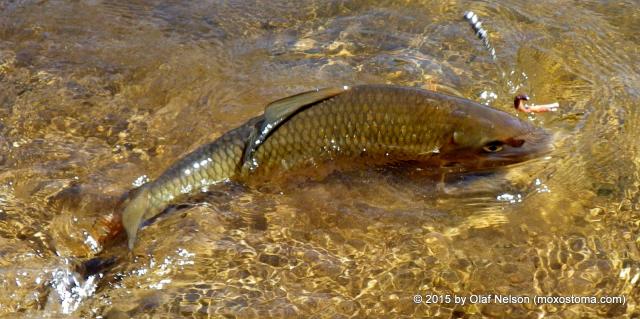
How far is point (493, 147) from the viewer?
3.94m

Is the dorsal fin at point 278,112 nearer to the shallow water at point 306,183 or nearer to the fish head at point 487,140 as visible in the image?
the shallow water at point 306,183

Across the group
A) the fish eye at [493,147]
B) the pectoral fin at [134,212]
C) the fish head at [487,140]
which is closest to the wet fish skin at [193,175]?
the pectoral fin at [134,212]

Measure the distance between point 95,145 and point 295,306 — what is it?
200 centimetres

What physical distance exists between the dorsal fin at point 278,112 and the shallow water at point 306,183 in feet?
0.91

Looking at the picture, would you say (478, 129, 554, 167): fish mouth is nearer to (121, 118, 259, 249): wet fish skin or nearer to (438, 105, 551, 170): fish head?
(438, 105, 551, 170): fish head

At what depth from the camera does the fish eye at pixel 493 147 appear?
12.8 ft

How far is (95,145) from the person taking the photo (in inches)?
176

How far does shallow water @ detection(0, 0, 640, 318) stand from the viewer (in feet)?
A: 11.0

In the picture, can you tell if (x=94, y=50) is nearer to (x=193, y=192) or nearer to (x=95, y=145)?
(x=95, y=145)

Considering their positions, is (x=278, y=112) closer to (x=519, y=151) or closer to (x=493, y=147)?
(x=493, y=147)

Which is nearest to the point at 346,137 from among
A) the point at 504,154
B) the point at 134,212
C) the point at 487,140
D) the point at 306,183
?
the point at 306,183

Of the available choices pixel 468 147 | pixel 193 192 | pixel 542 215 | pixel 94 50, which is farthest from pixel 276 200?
pixel 94 50

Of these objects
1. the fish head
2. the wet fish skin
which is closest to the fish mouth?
the fish head

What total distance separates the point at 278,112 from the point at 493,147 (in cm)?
128
